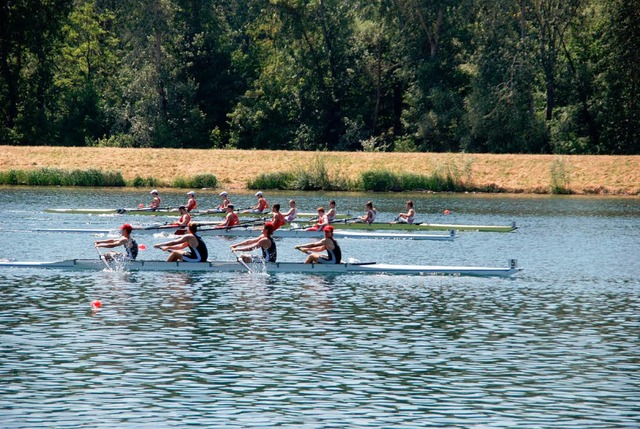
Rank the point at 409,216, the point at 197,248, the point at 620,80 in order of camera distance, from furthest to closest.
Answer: the point at 620,80 < the point at 409,216 < the point at 197,248

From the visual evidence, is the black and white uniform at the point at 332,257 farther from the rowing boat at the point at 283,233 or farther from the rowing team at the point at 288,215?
the rowing boat at the point at 283,233

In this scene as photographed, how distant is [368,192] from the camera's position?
6769 centimetres

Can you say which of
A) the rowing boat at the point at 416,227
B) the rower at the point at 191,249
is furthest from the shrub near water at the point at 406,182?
the rower at the point at 191,249

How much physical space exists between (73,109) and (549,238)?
187 ft

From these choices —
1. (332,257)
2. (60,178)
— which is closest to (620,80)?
(60,178)

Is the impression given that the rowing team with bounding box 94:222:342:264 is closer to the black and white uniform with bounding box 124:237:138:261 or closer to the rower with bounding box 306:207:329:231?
the black and white uniform with bounding box 124:237:138:261

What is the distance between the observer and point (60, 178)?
222ft

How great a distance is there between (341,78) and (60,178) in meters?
28.1

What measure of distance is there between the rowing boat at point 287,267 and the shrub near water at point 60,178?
37.2 meters

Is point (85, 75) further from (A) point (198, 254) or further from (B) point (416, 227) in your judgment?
(A) point (198, 254)

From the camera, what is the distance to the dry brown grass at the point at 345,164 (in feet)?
226

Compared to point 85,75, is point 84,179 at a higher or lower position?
lower

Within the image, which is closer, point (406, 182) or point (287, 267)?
point (287, 267)

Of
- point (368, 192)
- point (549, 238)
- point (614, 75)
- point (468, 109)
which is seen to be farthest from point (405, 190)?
point (549, 238)
